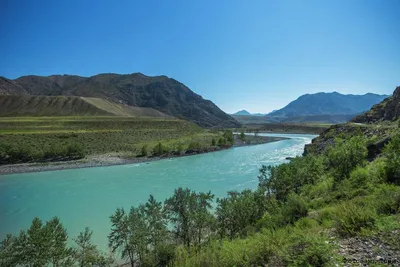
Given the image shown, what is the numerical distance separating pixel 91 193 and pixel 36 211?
830 centimetres

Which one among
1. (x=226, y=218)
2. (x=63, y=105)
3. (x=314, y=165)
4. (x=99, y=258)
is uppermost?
(x=63, y=105)

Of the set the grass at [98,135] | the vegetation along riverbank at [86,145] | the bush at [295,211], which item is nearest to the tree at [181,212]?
the bush at [295,211]

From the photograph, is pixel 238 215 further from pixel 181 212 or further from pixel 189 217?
pixel 181 212

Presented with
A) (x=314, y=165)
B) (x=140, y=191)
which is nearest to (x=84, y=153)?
(x=140, y=191)

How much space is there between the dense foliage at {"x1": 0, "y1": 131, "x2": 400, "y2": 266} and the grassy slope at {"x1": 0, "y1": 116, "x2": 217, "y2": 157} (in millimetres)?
59026

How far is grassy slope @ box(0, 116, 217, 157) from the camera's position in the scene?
74800mm

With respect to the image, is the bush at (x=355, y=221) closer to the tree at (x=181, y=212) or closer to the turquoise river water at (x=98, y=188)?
the tree at (x=181, y=212)

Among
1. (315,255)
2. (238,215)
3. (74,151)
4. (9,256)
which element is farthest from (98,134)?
(315,255)

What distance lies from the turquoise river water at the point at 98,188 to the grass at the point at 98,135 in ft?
68.6

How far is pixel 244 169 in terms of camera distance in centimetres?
5225

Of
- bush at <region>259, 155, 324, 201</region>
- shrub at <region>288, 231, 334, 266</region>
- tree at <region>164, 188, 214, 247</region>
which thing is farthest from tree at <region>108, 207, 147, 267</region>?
bush at <region>259, 155, 324, 201</region>

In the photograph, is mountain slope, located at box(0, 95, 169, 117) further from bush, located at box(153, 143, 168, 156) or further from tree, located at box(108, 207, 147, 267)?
tree, located at box(108, 207, 147, 267)

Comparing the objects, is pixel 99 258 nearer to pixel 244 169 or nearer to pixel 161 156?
pixel 244 169

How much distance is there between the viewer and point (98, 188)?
4059 cm
